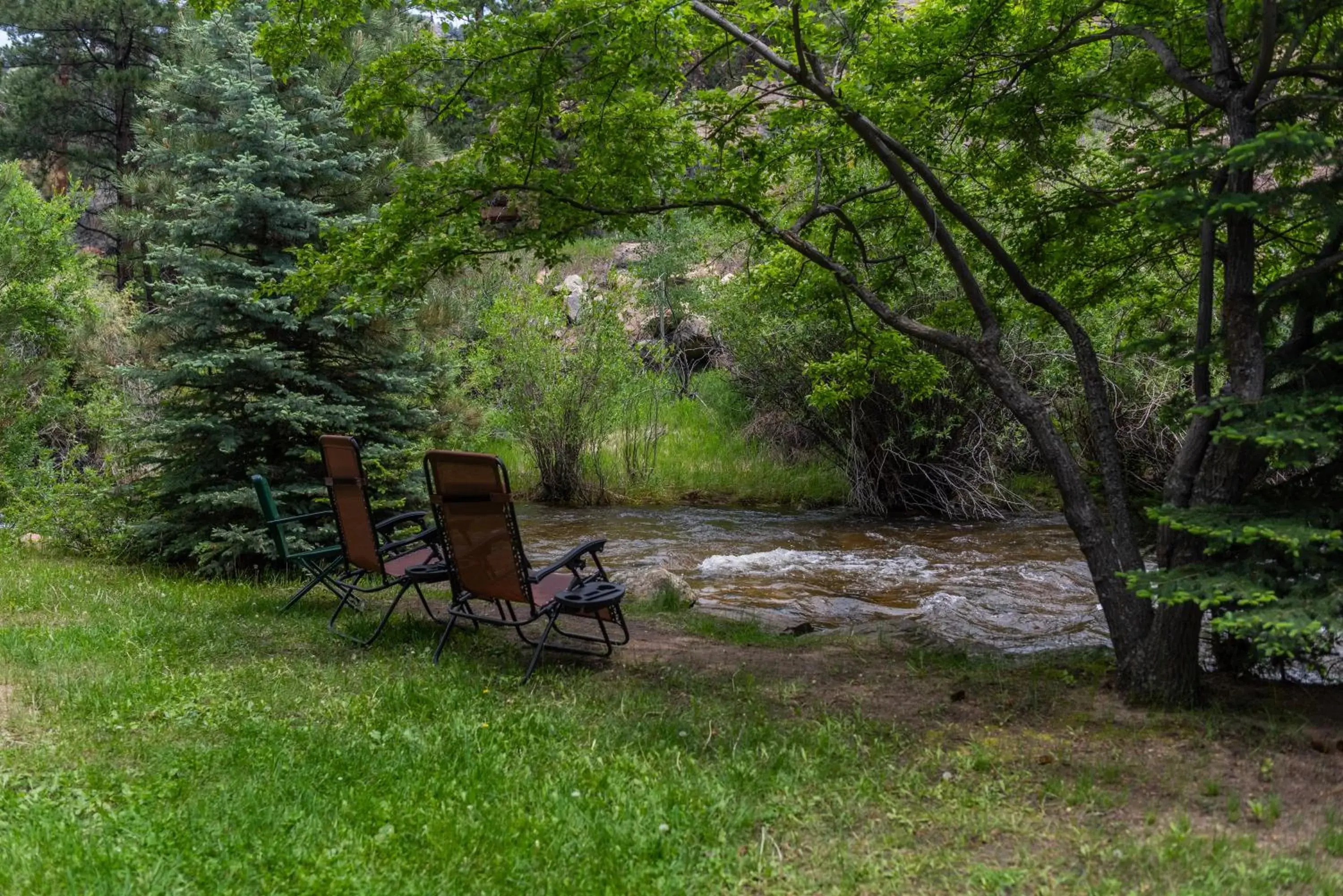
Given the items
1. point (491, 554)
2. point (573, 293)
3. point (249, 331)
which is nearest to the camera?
point (491, 554)

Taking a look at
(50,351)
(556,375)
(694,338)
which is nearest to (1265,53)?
(556,375)

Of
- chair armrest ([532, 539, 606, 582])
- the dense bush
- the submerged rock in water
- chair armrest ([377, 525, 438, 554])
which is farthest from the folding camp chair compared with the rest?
the dense bush

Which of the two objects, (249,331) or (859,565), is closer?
(249,331)

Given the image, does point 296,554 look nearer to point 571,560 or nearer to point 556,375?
point 571,560

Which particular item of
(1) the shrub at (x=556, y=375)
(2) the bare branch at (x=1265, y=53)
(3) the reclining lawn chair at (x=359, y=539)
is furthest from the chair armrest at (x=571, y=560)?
(1) the shrub at (x=556, y=375)

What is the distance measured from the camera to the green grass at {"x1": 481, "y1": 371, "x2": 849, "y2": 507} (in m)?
16.1

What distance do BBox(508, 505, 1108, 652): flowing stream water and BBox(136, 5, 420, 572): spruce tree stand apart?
3.24 metres

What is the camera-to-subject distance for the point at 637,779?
12.3 feet

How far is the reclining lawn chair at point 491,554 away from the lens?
5.24m

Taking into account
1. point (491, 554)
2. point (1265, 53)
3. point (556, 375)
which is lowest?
point (491, 554)

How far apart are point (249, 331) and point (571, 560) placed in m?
5.06

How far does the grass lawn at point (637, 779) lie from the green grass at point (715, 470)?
34.0 ft

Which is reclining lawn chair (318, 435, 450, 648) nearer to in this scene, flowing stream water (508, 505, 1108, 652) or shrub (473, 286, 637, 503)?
flowing stream water (508, 505, 1108, 652)

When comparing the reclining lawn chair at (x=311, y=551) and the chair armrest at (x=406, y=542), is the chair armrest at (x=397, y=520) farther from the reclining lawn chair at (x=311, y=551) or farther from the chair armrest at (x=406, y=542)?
the chair armrest at (x=406, y=542)
